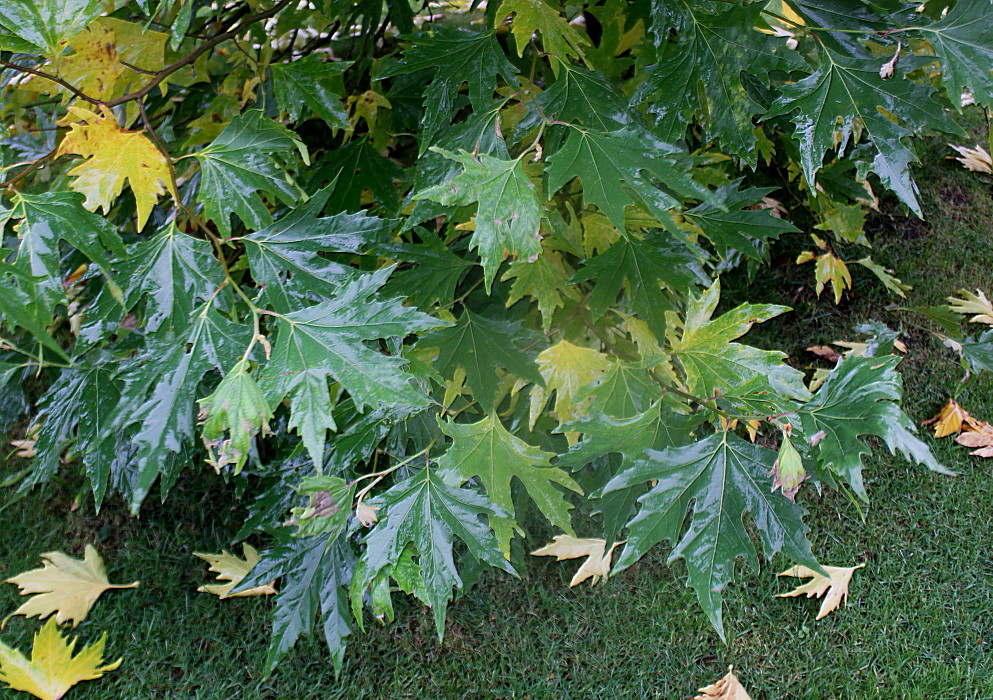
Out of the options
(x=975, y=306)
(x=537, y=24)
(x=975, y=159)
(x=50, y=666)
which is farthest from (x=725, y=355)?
(x=975, y=159)

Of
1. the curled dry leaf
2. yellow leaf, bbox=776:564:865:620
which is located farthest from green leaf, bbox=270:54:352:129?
Answer: the curled dry leaf

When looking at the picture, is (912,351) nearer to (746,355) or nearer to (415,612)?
(746,355)

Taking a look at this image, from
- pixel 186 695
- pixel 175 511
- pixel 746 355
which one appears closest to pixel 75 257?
pixel 175 511

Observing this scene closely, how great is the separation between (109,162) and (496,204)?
1.65 ft

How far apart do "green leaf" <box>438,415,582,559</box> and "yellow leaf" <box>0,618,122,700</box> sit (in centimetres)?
107

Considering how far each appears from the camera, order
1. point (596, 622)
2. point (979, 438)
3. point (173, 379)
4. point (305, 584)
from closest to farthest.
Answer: point (173, 379) → point (305, 584) → point (596, 622) → point (979, 438)

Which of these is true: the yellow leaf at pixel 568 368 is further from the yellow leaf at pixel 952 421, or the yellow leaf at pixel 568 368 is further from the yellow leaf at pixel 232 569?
the yellow leaf at pixel 952 421

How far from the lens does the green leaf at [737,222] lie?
1.30 metres

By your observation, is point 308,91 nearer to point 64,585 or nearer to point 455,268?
point 455,268

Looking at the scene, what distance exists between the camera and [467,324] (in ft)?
4.09

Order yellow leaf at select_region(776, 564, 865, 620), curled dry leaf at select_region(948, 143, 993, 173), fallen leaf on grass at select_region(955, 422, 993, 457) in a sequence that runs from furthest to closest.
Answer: curled dry leaf at select_region(948, 143, 993, 173) < fallen leaf on grass at select_region(955, 422, 993, 457) < yellow leaf at select_region(776, 564, 865, 620)

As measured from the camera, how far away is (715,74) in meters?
1.06

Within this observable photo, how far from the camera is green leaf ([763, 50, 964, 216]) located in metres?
0.97

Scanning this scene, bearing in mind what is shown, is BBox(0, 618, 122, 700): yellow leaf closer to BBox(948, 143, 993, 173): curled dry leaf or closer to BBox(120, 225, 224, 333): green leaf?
BBox(120, 225, 224, 333): green leaf
